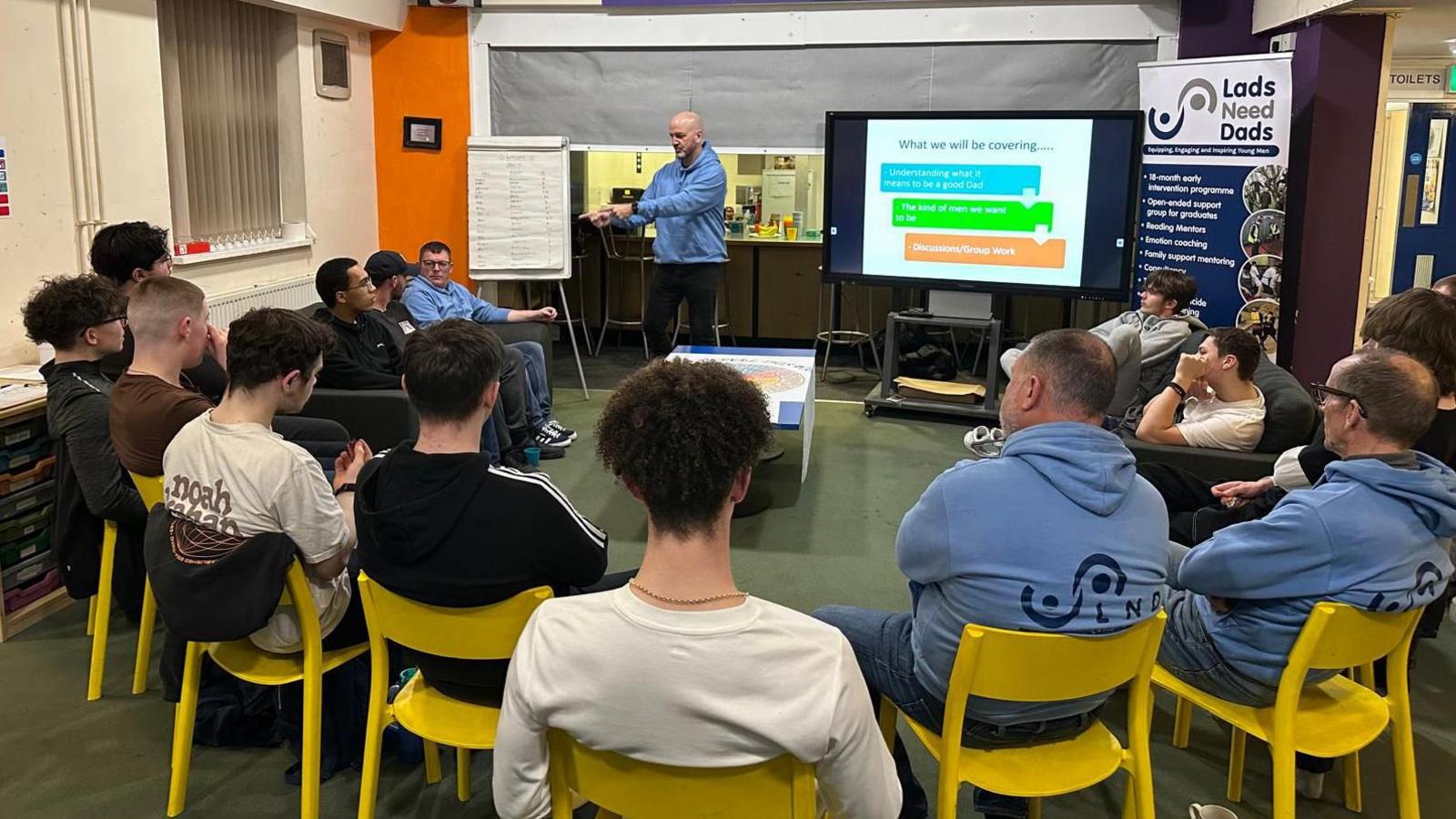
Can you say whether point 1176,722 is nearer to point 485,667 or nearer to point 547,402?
point 485,667

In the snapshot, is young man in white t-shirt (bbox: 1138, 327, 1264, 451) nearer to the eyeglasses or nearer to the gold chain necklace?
the eyeglasses

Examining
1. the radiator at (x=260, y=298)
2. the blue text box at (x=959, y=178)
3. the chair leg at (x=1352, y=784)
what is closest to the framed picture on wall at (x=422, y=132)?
the radiator at (x=260, y=298)

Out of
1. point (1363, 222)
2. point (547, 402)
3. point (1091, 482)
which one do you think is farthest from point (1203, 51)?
point (1091, 482)

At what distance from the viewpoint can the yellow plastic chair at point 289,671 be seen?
6.98 ft

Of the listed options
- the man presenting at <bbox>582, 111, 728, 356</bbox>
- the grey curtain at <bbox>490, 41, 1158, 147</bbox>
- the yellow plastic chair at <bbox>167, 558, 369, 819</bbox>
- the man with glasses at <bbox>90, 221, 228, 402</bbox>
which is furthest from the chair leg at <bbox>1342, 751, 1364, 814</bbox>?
the grey curtain at <bbox>490, 41, 1158, 147</bbox>

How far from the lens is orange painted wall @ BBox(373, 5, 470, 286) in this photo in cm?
655

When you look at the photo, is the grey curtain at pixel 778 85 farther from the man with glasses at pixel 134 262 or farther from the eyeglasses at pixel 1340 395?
the eyeglasses at pixel 1340 395

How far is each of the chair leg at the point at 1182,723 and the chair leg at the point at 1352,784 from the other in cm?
34

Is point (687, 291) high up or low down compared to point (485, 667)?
up

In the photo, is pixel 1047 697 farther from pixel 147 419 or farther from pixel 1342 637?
pixel 147 419

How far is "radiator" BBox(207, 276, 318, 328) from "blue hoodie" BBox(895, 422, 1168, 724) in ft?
12.3

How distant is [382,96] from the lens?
6.61 metres

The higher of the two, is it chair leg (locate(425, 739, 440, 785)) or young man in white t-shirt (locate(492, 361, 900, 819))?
young man in white t-shirt (locate(492, 361, 900, 819))

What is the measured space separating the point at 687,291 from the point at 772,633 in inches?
189
